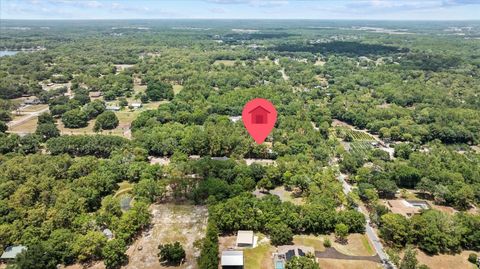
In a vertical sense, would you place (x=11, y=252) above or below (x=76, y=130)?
below

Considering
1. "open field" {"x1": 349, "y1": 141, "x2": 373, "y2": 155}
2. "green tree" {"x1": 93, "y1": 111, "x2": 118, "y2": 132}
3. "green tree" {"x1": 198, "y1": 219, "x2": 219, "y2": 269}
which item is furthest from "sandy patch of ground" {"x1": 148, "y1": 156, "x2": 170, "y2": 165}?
"open field" {"x1": 349, "y1": 141, "x2": 373, "y2": 155}

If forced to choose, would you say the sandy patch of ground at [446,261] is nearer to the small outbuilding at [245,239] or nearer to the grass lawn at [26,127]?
the small outbuilding at [245,239]

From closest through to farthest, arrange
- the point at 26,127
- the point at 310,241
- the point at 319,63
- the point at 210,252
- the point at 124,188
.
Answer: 1. the point at 210,252
2. the point at 310,241
3. the point at 124,188
4. the point at 26,127
5. the point at 319,63

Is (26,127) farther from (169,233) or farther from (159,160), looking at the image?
(169,233)

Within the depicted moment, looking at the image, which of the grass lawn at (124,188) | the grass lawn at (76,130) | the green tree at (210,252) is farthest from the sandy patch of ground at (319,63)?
the green tree at (210,252)

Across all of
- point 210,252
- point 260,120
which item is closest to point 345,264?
point 210,252

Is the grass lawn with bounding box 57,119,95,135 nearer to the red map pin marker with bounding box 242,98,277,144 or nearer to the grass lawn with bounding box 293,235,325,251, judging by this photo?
the red map pin marker with bounding box 242,98,277,144

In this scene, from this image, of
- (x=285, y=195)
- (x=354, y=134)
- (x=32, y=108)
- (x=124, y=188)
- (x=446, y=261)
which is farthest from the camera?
(x=32, y=108)
